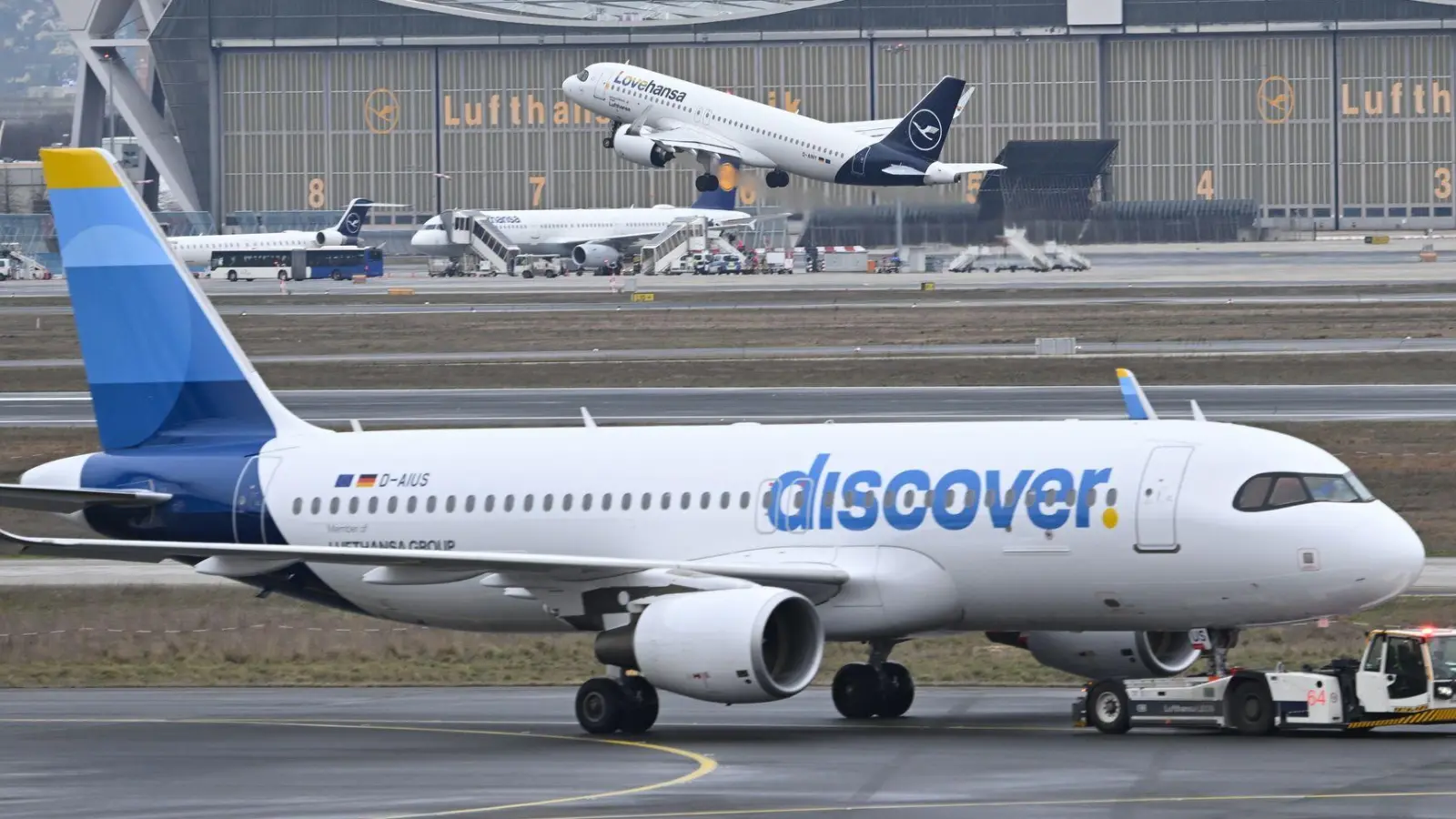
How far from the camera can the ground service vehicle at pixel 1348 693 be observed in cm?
2745

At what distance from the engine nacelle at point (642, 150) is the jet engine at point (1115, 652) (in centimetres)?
11933

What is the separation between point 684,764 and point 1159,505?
6.74m

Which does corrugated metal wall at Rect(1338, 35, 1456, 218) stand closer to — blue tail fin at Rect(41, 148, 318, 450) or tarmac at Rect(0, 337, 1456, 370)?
tarmac at Rect(0, 337, 1456, 370)

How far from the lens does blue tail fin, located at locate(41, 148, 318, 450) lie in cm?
3588

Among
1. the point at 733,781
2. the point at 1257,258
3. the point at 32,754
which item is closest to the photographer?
the point at 733,781

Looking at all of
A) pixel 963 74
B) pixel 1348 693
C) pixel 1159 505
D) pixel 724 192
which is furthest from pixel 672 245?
pixel 1348 693

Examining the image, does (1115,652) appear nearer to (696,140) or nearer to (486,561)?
(486,561)

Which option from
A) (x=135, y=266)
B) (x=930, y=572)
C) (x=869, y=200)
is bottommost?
(x=930, y=572)

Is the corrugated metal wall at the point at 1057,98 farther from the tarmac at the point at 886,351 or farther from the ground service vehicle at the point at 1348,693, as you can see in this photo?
the ground service vehicle at the point at 1348,693

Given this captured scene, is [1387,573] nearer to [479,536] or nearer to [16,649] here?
[479,536]

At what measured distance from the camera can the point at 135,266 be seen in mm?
35906

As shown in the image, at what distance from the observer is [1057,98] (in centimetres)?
19150

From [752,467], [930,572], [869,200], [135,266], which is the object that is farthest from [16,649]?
[869,200]

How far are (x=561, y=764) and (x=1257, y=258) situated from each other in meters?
126
